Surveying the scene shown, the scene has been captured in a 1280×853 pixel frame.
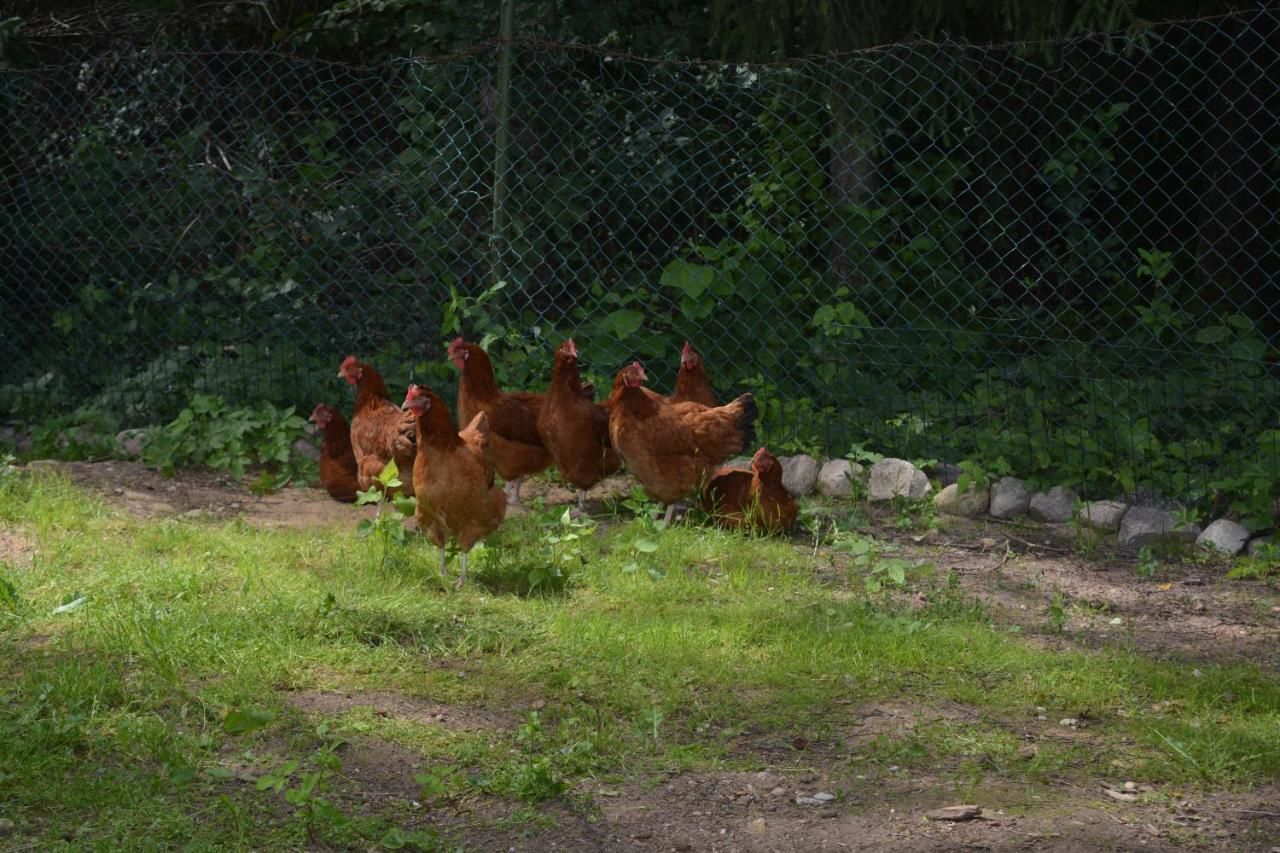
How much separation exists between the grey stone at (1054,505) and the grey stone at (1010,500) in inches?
1.5

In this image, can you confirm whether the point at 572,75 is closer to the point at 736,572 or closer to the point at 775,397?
the point at 775,397

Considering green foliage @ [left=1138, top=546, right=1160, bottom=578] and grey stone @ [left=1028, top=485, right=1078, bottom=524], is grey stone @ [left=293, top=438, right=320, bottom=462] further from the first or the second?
green foliage @ [left=1138, top=546, right=1160, bottom=578]

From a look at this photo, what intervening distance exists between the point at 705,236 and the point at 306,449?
2.31m

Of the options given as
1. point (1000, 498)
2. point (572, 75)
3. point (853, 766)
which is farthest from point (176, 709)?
point (572, 75)

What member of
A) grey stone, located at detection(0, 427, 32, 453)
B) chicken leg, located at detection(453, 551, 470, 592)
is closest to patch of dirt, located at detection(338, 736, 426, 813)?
chicken leg, located at detection(453, 551, 470, 592)

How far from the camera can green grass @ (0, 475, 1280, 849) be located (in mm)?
3873

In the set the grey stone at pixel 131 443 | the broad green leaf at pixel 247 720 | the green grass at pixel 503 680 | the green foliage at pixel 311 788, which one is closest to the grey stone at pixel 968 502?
the green grass at pixel 503 680

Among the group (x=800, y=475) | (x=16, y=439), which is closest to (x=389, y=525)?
(x=800, y=475)

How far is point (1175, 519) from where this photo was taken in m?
6.42

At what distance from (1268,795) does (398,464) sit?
363cm

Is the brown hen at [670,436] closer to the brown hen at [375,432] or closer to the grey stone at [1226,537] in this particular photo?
the brown hen at [375,432]

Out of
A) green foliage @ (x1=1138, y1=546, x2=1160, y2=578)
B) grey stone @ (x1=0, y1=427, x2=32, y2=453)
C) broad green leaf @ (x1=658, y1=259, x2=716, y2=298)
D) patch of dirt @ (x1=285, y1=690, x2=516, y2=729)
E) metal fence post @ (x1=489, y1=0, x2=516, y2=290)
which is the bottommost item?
grey stone @ (x1=0, y1=427, x2=32, y2=453)

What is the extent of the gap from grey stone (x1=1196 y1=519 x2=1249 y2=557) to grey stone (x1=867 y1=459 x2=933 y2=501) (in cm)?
121

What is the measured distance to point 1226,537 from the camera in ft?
20.6
